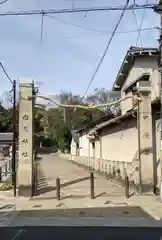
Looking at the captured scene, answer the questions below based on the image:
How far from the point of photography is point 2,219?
13.2 metres

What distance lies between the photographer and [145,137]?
1861cm

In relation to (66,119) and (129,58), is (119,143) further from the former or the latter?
(66,119)

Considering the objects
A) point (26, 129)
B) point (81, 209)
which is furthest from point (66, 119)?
point (81, 209)

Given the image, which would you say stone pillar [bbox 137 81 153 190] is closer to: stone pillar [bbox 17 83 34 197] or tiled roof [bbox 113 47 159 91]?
stone pillar [bbox 17 83 34 197]

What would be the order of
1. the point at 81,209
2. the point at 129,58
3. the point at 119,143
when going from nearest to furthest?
the point at 81,209 → the point at 119,143 → the point at 129,58

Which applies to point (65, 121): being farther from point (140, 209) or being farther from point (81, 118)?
point (140, 209)
